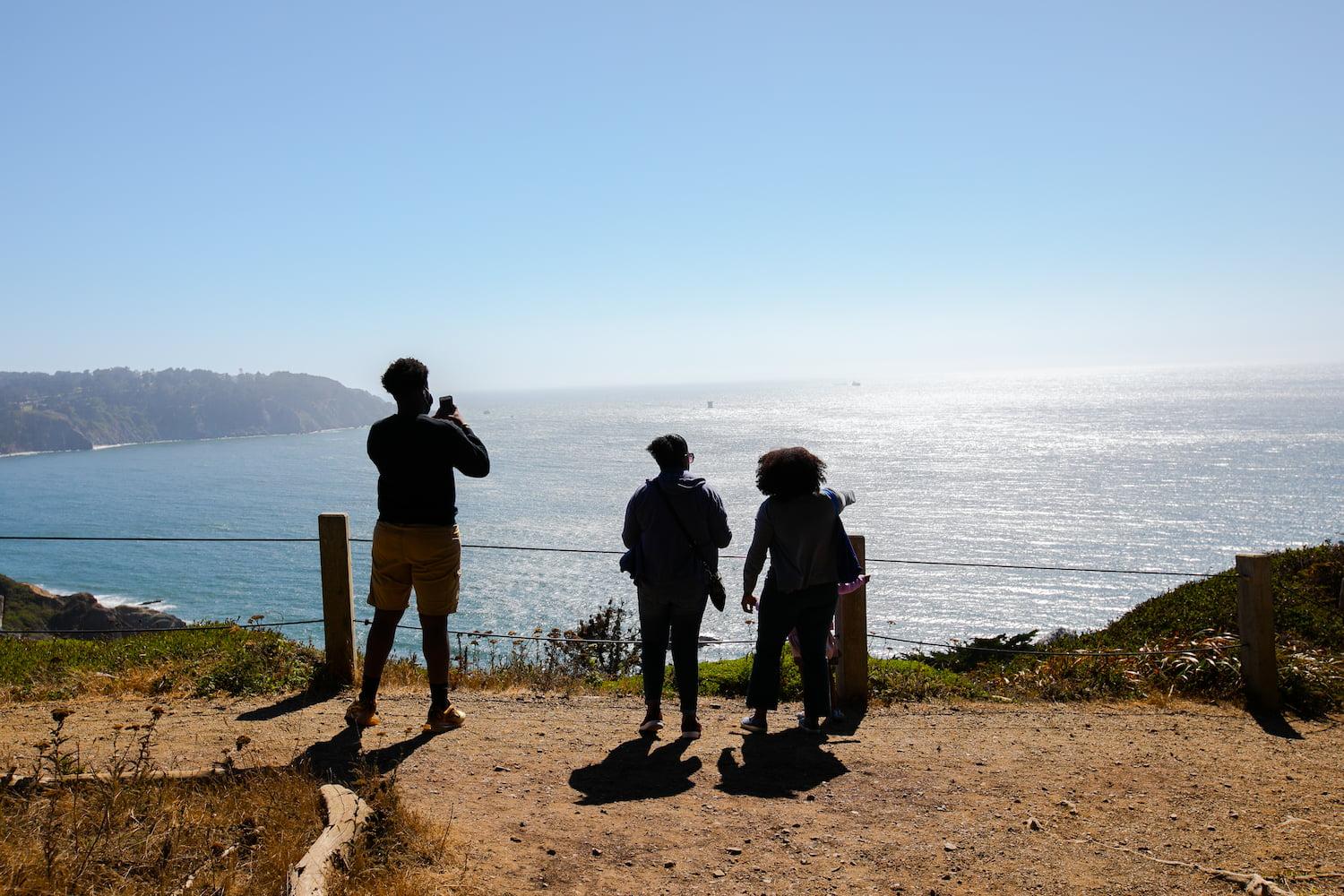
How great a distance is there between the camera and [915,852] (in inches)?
157

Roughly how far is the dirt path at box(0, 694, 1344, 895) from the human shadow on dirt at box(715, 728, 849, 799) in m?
0.02

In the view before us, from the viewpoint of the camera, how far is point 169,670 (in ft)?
23.5

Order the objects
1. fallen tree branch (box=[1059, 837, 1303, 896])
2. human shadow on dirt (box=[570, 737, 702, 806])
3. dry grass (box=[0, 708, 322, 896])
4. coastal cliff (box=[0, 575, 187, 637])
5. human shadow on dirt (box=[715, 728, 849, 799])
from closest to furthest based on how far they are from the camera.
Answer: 1. dry grass (box=[0, 708, 322, 896])
2. fallen tree branch (box=[1059, 837, 1303, 896])
3. human shadow on dirt (box=[570, 737, 702, 806])
4. human shadow on dirt (box=[715, 728, 849, 799])
5. coastal cliff (box=[0, 575, 187, 637])

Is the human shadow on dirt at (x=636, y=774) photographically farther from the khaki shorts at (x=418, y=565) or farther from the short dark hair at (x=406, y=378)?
the short dark hair at (x=406, y=378)

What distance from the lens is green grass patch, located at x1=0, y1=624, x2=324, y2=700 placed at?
6.72 m

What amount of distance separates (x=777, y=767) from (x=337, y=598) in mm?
3444

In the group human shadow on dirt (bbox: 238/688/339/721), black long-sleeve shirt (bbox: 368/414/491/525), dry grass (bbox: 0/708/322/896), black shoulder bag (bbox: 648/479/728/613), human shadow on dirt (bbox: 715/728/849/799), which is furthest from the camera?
human shadow on dirt (bbox: 238/688/339/721)

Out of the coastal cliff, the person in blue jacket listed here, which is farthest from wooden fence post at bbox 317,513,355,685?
the coastal cliff

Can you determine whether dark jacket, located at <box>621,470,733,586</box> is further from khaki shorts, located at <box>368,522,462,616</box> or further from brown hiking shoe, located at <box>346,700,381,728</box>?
brown hiking shoe, located at <box>346,700,381,728</box>

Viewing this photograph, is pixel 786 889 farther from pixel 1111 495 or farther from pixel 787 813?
A: pixel 1111 495

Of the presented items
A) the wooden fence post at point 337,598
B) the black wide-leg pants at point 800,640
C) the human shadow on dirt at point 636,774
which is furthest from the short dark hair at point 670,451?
the wooden fence post at point 337,598

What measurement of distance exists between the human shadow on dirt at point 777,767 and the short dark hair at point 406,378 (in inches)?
109

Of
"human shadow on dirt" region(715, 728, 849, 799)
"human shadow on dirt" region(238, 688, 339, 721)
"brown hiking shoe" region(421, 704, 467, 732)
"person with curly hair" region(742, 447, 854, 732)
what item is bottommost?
"human shadow on dirt" region(715, 728, 849, 799)

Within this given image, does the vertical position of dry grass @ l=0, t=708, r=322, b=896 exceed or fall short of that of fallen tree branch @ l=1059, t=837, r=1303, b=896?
it exceeds it
